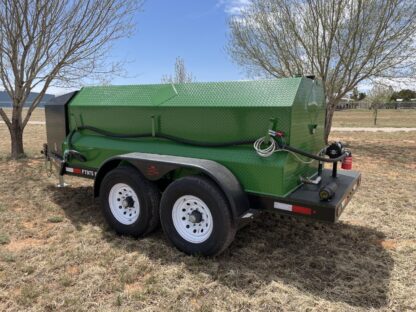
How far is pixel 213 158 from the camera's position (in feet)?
11.5

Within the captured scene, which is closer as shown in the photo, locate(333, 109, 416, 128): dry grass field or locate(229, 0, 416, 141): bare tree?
locate(229, 0, 416, 141): bare tree

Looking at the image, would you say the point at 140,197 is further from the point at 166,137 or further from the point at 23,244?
the point at 23,244

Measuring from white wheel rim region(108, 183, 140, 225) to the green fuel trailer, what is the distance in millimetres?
11

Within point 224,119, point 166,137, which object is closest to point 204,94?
point 224,119

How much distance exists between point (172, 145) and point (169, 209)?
2.50ft

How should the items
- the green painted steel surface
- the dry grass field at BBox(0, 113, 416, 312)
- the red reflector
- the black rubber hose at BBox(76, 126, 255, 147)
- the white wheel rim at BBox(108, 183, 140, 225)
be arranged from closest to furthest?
the dry grass field at BBox(0, 113, 416, 312) < the red reflector < the green painted steel surface < the black rubber hose at BBox(76, 126, 255, 147) < the white wheel rim at BBox(108, 183, 140, 225)

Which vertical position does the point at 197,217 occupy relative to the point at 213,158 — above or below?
below

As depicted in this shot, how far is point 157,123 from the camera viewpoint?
157 inches

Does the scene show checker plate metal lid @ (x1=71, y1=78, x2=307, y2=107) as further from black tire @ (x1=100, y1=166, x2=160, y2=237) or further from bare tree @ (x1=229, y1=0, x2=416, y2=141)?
bare tree @ (x1=229, y1=0, x2=416, y2=141)

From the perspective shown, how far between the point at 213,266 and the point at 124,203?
1.25 metres

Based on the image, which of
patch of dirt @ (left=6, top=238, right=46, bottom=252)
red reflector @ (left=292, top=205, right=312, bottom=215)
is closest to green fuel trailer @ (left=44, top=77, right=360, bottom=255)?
red reflector @ (left=292, top=205, right=312, bottom=215)

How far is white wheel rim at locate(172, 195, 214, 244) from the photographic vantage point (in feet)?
10.9

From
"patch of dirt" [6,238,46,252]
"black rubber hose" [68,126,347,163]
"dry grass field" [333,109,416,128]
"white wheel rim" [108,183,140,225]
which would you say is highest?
"black rubber hose" [68,126,347,163]

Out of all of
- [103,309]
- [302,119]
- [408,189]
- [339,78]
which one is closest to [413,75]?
[339,78]
